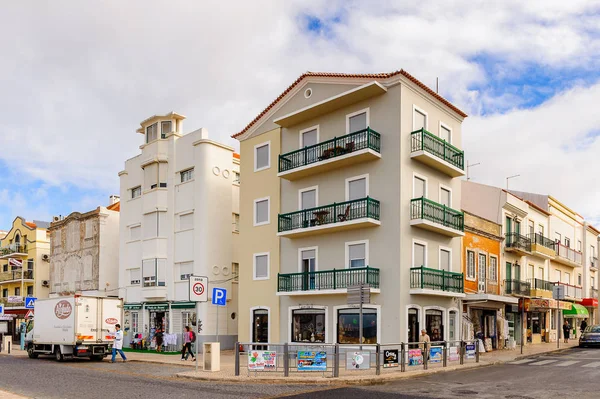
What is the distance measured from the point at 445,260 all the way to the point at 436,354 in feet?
26.3

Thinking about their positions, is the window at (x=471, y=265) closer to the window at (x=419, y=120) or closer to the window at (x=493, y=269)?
the window at (x=493, y=269)

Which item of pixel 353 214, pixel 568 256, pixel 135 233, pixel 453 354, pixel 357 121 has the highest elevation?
pixel 357 121

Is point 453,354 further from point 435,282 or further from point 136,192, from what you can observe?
point 136,192

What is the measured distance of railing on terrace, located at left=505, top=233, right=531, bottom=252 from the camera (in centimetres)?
3650

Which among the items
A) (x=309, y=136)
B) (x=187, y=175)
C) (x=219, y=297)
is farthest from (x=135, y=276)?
(x=219, y=297)

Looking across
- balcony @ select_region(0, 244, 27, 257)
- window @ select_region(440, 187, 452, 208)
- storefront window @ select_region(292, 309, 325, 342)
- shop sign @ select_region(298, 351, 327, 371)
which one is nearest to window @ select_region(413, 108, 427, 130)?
window @ select_region(440, 187, 452, 208)

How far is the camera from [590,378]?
18609 millimetres

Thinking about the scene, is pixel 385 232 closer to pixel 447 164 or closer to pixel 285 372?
pixel 447 164

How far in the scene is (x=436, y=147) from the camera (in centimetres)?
2825

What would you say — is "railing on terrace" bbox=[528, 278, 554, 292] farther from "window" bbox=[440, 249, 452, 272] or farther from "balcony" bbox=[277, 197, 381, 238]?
"balcony" bbox=[277, 197, 381, 238]

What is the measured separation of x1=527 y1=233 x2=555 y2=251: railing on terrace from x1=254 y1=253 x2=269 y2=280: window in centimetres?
1860

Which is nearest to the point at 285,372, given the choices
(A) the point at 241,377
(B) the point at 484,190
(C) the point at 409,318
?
(A) the point at 241,377

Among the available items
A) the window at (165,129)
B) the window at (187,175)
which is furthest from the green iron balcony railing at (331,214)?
the window at (165,129)

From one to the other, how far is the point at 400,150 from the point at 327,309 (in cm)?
788
